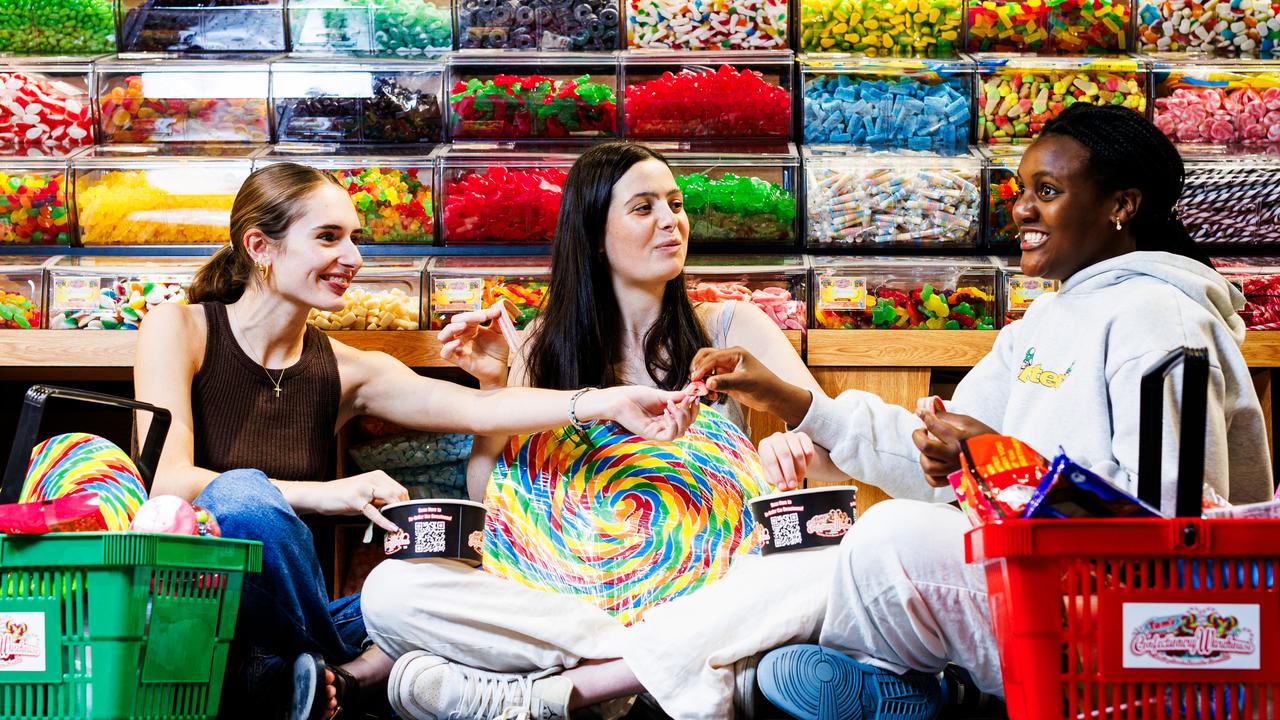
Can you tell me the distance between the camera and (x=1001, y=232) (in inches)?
136

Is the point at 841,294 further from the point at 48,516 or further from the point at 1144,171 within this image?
the point at 48,516

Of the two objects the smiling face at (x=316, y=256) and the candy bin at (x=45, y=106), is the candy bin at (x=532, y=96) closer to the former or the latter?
the smiling face at (x=316, y=256)

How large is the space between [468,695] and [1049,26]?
7.75ft

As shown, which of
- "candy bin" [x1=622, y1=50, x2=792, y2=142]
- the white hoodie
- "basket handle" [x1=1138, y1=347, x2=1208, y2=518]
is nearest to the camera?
"basket handle" [x1=1138, y1=347, x2=1208, y2=518]

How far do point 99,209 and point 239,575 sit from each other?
5.68ft

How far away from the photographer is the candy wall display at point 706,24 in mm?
3623

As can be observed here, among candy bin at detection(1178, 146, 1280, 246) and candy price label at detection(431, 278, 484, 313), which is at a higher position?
candy bin at detection(1178, 146, 1280, 246)

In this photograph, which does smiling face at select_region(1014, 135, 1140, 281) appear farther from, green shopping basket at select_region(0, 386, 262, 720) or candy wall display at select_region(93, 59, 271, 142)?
candy wall display at select_region(93, 59, 271, 142)

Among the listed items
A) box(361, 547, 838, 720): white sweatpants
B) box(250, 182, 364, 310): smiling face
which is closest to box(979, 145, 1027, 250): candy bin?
box(361, 547, 838, 720): white sweatpants

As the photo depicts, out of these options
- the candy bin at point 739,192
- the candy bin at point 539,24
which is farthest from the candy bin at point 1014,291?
the candy bin at point 539,24

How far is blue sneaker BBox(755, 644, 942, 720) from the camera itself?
209cm

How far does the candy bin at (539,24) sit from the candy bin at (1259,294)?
1.68m

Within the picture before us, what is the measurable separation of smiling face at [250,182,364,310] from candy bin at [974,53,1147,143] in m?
1.70

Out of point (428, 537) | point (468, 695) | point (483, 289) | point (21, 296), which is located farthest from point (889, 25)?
point (21, 296)
